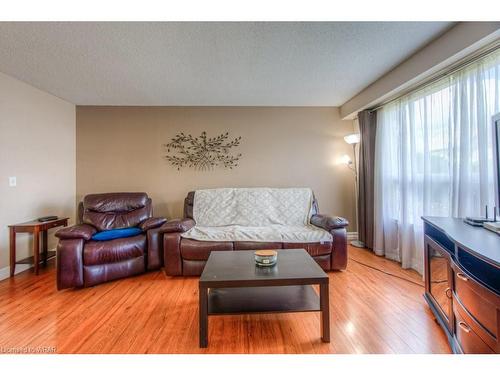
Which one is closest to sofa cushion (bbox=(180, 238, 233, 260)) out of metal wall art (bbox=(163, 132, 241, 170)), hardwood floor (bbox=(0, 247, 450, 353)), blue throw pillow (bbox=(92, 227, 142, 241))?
hardwood floor (bbox=(0, 247, 450, 353))

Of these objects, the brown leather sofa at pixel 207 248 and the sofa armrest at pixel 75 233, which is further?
the brown leather sofa at pixel 207 248

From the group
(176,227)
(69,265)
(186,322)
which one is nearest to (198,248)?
(176,227)

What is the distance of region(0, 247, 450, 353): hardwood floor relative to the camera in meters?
1.44

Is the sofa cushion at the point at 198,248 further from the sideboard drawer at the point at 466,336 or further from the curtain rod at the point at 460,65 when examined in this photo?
the curtain rod at the point at 460,65

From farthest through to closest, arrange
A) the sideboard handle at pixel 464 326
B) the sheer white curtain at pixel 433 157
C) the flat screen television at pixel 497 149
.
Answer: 1. the sheer white curtain at pixel 433 157
2. the flat screen television at pixel 497 149
3. the sideboard handle at pixel 464 326

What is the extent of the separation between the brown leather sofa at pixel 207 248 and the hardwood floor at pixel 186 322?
200mm

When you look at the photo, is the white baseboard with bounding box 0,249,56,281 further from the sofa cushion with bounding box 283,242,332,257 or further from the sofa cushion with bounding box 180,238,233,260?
the sofa cushion with bounding box 283,242,332,257

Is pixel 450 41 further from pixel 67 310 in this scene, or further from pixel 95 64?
pixel 67 310

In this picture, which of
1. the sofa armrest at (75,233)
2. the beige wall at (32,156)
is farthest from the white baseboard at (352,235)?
the beige wall at (32,156)

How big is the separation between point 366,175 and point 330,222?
3.69 feet

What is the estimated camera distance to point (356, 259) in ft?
9.59

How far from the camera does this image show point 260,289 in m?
1.76

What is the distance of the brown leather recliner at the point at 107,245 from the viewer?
2207 millimetres
